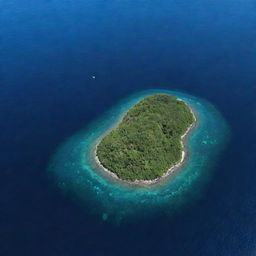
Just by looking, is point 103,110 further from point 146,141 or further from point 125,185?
point 125,185

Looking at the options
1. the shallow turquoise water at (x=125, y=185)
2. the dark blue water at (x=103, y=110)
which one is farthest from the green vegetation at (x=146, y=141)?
the dark blue water at (x=103, y=110)

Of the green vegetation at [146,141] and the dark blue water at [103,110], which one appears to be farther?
the green vegetation at [146,141]

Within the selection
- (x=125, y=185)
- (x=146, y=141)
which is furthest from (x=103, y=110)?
(x=125, y=185)

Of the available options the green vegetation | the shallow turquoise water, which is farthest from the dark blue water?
the green vegetation

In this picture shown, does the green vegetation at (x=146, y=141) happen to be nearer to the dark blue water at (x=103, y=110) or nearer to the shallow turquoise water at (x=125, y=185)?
the shallow turquoise water at (x=125, y=185)

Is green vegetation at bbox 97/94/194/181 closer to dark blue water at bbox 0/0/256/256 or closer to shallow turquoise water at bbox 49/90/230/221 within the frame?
shallow turquoise water at bbox 49/90/230/221

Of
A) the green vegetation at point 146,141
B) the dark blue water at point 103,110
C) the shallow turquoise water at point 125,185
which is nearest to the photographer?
the dark blue water at point 103,110
